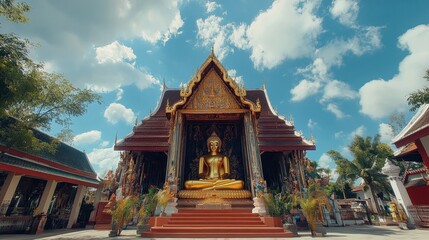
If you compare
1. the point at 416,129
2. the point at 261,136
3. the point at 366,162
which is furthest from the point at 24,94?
the point at 366,162

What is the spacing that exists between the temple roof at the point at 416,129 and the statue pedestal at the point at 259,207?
5379 mm

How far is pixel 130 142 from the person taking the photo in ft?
33.3

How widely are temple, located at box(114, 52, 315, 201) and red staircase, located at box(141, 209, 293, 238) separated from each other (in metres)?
1.12

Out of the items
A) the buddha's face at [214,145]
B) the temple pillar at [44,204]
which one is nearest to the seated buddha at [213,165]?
the buddha's face at [214,145]

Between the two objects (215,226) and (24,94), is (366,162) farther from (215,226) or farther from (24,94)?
(24,94)

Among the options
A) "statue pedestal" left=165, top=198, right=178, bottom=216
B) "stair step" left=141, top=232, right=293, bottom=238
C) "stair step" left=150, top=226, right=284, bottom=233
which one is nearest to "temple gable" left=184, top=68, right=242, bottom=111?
"statue pedestal" left=165, top=198, right=178, bottom=216

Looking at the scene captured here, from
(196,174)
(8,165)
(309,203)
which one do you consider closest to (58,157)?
(8,165)

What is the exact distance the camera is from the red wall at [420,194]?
10081 millimetres

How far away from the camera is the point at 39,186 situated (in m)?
13.6

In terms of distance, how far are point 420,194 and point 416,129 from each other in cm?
561

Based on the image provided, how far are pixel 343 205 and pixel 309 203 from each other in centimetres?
1562

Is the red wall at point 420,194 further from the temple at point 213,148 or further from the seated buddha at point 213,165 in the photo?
the seated buddha at point 213,165

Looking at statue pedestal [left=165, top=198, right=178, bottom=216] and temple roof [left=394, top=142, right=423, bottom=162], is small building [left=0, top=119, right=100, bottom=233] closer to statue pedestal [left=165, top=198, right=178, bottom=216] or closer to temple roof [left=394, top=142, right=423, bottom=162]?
statue pedestal [left=165, top=198, right=178, bottom=216]

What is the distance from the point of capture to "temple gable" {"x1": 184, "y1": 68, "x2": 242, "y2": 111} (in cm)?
862
